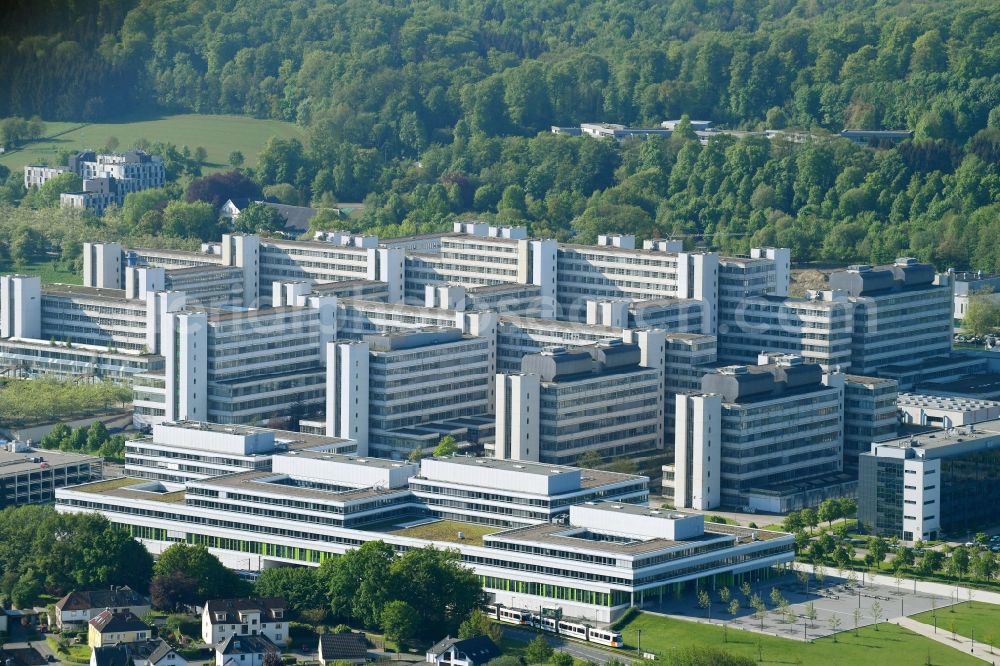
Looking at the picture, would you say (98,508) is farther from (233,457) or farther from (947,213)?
(947,213)

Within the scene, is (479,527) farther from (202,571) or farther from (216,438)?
(216,438)

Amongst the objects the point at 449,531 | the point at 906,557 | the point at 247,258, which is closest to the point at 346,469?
the point at 449,531

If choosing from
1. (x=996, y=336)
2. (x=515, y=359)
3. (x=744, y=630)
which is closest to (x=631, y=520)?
(x=744, y=630)

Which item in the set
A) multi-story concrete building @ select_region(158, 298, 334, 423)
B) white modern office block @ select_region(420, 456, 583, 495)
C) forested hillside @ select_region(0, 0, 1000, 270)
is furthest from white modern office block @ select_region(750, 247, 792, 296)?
white modern office block @ select_region(420, 456, 583, 495)

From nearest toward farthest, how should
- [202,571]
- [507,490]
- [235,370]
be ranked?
[202,571]
[507,490]
[235,370]

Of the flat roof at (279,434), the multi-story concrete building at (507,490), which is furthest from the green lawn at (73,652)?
the flat roof at (279,434)

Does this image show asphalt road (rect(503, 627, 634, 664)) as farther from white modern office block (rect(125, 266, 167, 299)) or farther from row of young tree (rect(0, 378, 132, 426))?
white modern office block (rect(125, 266, 167, 299))
